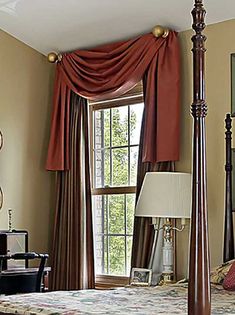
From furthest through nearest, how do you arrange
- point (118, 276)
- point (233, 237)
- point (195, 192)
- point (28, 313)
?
point (118, 276), point (233, 237), point (28, 313), point (195, 192)

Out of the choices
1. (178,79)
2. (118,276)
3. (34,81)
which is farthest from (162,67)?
(118,276)

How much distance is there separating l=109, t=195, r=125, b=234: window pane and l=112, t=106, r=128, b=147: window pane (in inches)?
17.0

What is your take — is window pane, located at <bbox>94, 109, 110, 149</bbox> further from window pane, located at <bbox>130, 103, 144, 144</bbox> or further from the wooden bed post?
the wooden bed post

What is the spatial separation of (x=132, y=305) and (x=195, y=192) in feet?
3.00

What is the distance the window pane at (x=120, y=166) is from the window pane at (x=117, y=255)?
1.44ft

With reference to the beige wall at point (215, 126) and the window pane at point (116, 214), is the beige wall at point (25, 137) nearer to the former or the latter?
the window pane at point (116, 214)

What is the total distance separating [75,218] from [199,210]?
10.1 feet

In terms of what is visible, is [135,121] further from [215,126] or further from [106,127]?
[215,126]

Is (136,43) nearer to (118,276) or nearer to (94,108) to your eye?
(94,108)

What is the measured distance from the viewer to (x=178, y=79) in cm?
446

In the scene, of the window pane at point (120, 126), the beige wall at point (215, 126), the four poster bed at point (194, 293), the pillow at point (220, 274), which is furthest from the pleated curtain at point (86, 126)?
the pillow at point (220, 274)

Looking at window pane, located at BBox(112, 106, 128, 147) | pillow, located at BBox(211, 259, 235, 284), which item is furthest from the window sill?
pillow, located at BBox(211, 259, 235, 284)

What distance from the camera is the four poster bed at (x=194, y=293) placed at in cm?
197

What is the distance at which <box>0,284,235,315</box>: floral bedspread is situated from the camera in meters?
2.56
